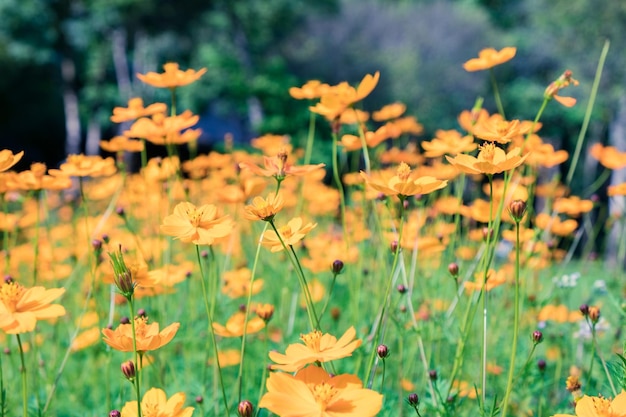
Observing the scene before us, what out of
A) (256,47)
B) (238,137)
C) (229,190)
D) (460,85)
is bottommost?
(238,137)

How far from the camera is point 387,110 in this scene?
1601 millimetres

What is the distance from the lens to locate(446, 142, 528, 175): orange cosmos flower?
0.69 metres

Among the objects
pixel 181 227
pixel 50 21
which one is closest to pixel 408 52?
pixel 50 21

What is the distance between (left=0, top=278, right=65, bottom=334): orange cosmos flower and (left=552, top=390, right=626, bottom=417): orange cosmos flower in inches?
22.9

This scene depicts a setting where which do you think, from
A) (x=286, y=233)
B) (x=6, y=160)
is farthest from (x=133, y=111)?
(x=286, y=233)

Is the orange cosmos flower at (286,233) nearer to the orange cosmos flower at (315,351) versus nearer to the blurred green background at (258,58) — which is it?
the orange cosmos flower at (315,351)

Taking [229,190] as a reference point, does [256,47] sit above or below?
below

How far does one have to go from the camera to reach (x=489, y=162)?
0.70m

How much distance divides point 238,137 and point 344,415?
11.5 metres

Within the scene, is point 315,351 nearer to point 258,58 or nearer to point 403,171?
point 403,171

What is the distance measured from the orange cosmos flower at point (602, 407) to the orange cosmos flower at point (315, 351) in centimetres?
24

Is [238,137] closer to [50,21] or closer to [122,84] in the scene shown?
[122,84]

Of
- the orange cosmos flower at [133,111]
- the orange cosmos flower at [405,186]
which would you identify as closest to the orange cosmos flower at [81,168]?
the orange cosmos flower at [133,111]

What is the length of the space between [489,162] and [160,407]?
530 mm
